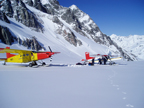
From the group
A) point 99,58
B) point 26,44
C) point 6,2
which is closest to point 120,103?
point 99,58

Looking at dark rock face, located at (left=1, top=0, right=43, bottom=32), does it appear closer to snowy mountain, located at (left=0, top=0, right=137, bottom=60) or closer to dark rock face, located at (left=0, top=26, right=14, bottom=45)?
snowy mountain, located at (left=0, top=0, right=137, bottom=60)

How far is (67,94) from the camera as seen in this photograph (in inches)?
129

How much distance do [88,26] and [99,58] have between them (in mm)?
68714

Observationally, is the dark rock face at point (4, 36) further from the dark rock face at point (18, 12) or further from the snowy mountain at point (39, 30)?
the dark rock face at point (18, 12)

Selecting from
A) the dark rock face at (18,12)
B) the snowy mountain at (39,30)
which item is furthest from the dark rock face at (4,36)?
the dark rock face at (18,12)

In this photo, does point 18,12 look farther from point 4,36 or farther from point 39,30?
point 4,36

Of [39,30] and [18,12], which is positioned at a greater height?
[18,12]

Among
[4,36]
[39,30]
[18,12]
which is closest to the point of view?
[4,36]

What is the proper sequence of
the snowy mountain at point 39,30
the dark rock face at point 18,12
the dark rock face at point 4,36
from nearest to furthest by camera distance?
the dark rock face at point 4,36 < the snowy mountain at point 39,30 < the dark rock face at point 18,12

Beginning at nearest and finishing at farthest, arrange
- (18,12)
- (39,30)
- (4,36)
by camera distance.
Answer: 1. (4,36)
2. (18,12)
3. (39,30)

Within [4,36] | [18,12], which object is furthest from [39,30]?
[4,36]

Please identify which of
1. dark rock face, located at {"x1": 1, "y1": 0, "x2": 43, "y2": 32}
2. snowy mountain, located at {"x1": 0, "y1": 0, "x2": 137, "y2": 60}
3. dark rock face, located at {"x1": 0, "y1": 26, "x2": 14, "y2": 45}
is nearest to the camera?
dark rock face, located at {"x1": 0, "y1": 26, "x2": 14, "y2": 45}

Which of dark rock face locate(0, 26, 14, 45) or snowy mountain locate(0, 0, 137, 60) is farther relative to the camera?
snowy mountain locate(0, 0, 137, 60)

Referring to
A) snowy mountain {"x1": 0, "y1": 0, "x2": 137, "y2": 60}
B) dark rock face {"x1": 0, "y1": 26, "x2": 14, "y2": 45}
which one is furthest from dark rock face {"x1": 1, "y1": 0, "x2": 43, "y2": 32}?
dark rock face {"x1": 0, "y1": 26, "x2": 14, "y2": 45}
